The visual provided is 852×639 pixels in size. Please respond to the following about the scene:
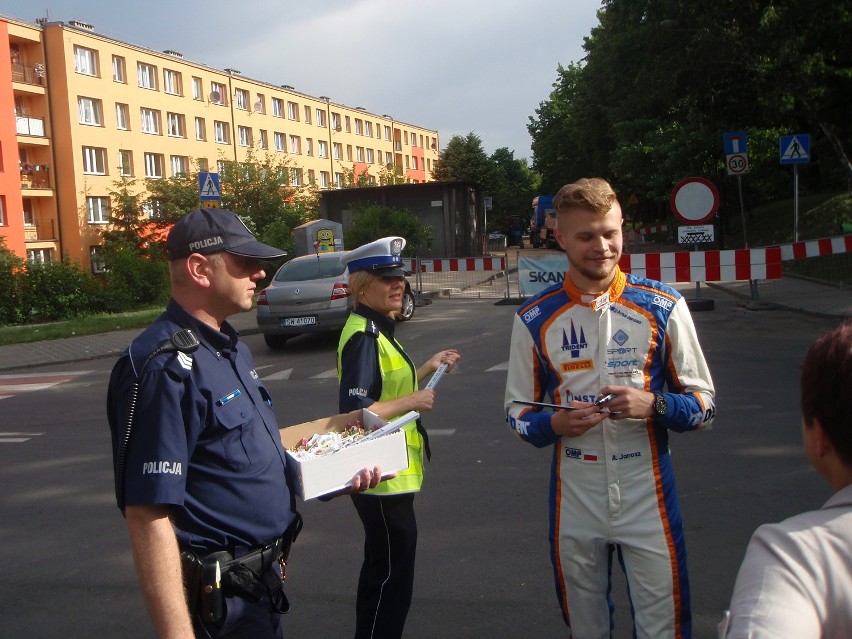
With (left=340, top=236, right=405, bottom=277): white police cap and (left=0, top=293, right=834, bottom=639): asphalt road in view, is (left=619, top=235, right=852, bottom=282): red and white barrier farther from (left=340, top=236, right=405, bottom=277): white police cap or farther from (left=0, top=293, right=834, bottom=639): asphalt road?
(left=340, top=236, right=405, bottom=277): white police cap

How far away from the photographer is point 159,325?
2396 mm

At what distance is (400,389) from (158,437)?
161 cm

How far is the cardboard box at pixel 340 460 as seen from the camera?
269 cm

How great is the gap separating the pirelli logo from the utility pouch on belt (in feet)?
4.23

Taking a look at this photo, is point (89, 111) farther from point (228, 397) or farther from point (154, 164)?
point (228, 397)

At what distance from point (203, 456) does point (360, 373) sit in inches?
50.2

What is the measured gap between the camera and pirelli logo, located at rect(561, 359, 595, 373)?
2846 millimetres

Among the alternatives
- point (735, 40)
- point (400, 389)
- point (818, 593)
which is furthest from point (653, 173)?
point (818, 593)

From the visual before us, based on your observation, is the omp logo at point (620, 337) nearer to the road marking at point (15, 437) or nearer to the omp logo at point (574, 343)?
the omp logo at point (574, 343)

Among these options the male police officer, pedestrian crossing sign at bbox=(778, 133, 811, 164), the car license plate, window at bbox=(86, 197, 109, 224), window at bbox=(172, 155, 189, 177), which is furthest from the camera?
window at bbox=(172, 155, 189, 177)

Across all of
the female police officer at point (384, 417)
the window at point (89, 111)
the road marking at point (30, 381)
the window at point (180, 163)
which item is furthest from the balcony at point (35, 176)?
the female police officer at point (384, 417)

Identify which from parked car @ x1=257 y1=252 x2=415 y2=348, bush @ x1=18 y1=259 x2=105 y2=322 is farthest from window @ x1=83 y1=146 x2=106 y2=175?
parked car @ x1=257 y1=252 x2=415 y2=348

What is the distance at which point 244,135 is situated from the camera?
66.2 m

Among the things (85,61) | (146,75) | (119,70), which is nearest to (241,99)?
(146,75)
